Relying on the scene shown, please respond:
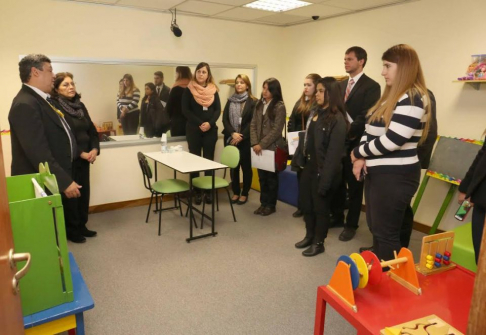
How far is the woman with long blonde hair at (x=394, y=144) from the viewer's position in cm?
190

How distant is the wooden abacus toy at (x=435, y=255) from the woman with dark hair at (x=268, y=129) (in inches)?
91.5

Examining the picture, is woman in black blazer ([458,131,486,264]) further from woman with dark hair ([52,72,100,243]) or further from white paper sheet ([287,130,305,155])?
woman with dark hair ([52,72,100,243])

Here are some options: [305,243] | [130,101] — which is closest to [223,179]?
[305,243]

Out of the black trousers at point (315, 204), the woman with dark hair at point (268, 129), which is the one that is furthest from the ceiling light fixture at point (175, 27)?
the black trousers at point (315, 204)

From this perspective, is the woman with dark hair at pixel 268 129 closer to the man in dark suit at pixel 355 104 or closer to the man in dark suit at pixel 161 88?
the man in dark suit at pixel 355 104

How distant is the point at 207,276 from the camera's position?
269 cm

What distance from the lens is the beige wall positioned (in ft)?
10.4

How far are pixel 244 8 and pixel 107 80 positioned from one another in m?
1.74

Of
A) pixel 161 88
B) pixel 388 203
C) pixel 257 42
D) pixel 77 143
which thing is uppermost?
pixel 257 42

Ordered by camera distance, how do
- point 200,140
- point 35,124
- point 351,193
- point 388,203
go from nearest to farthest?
point 388,203 < point 35,124 < point 351,193 < point 200,140

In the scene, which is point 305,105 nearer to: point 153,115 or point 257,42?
point 257,42

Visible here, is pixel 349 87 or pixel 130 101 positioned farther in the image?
pixel 130 101

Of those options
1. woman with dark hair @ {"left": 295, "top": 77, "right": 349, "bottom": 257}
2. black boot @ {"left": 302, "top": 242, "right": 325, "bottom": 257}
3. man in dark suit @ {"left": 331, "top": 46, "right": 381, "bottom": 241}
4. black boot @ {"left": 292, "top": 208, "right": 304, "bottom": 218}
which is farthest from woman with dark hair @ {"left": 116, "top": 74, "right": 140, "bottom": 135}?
black boot @ {"left": 302, "top": 242, "right": 325, "bottom": 257}

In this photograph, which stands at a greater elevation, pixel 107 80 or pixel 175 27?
pixel 175 27
